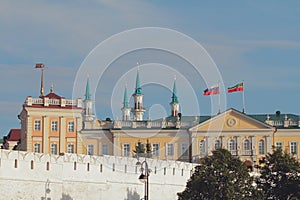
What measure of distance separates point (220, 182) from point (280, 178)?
632 centimetres

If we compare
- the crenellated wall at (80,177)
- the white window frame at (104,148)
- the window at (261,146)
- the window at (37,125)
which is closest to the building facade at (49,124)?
the window at (37,125)

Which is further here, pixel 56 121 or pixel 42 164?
pixel 56 121

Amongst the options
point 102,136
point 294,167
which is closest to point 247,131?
point 102,136

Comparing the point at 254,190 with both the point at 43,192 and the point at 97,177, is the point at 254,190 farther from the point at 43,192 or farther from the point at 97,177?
the point at 43,192

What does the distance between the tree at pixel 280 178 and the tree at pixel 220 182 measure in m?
2.90

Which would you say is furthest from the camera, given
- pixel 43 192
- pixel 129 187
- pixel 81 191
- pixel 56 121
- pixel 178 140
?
pixel 178 140

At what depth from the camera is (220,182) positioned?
62438mm

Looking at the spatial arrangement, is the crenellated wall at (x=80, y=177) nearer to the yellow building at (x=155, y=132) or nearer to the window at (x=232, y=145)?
the yellow building at (x=155, y=132)

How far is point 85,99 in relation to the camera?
10781 cm

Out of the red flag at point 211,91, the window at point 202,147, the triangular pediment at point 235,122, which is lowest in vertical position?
the window at point 202,147

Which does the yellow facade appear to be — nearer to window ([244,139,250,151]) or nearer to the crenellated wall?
window ([244,139,250,151])

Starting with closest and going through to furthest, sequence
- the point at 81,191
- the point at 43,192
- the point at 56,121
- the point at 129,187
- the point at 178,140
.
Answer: the point at 43,192 → the point at 81,191 → the point at 129,187 → the point at 56,121 → the point at 178,140

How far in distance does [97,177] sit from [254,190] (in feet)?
34.8

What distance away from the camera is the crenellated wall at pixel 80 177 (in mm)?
54938
